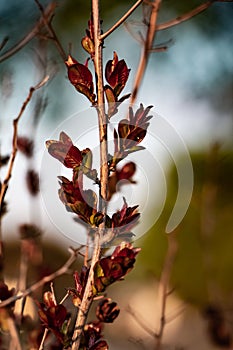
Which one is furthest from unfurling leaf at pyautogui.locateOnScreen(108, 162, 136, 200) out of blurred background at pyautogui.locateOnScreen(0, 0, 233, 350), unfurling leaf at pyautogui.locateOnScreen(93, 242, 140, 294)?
unfurling leaf at pyautogui.locateOnScreen(93, 242, 140, 294)

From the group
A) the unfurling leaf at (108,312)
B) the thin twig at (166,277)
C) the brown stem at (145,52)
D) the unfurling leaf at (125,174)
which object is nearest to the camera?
the unfurling leaf at (108,312)

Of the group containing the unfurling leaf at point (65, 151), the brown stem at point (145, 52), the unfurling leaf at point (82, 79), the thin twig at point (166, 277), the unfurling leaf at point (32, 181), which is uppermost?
the brown stem at point (145, 52)

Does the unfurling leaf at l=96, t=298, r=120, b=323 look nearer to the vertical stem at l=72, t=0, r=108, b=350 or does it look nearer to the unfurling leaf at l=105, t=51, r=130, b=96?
the vertical stem at l=72, t=0, r=108, b=350

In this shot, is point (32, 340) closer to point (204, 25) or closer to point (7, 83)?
point (7, 83)

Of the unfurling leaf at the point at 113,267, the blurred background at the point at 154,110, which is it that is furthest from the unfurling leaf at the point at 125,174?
the unfurling leaf at the point at 113,267

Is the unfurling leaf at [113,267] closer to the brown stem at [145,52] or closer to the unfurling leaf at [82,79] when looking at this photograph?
the unfurling leaf at [82,79]

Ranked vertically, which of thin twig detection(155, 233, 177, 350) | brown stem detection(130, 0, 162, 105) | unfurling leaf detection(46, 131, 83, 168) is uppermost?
brown stem detection(130, 0, 162, 105)

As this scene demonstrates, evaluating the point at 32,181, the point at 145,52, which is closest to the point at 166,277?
the point at 32,181

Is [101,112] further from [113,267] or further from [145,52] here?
[145,52]

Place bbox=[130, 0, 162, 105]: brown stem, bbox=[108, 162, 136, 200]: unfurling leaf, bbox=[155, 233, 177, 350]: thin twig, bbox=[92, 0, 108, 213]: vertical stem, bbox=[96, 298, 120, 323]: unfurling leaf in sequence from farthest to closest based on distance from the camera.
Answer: bbox=[155, 233, 177, 350]: thin twig
bbox=[130, 0, 162, 105]: brown stem
bbox=[108, 162, 136, 200]: unfurling leaf
bbox=[96, 298, 120, 323]: unfurling leaf
bbox=[92, 0, 108, 213]: vertical stem

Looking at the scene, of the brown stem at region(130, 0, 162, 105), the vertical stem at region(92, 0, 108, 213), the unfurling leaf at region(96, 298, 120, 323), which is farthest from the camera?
the brown stem at region(130, 0, 162, 105)
